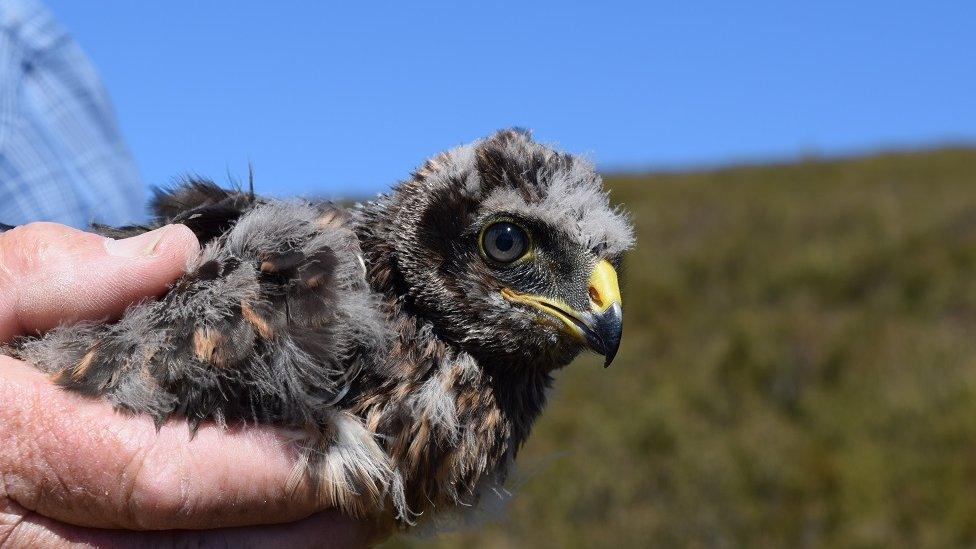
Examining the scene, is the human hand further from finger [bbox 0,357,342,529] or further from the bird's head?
the bird's head

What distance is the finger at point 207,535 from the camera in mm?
2756

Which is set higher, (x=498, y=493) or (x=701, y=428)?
(x=498, y=493)

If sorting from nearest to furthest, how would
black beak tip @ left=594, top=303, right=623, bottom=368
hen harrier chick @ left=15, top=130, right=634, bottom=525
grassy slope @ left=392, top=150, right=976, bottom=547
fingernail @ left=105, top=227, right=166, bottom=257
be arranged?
1. hen harrier chick @ left=15, top=130, right=634, bottom=525
2. fingernail @ left=105, top=227, right=166, bottom=257
3. black beak tip @ left=594, top=303, right=623, bottom=368
4. grassy slope @ left=392, top=150, right=976, bottom=547

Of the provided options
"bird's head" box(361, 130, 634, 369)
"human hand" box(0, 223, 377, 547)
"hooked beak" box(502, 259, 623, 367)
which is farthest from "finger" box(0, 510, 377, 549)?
"hooked beak" box(502, 259, 623, 367)

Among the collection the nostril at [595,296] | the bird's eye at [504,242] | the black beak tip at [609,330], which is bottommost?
the black beak tip at [609,330]

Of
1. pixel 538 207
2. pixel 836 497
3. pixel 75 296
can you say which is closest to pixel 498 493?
pixel 538 207

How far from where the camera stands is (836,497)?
12.0m

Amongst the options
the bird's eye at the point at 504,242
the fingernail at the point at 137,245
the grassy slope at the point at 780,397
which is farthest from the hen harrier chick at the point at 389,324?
the grassy slope at the point at 780,397

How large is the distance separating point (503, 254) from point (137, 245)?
1.28 metres

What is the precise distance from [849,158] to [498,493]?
30.5 meters

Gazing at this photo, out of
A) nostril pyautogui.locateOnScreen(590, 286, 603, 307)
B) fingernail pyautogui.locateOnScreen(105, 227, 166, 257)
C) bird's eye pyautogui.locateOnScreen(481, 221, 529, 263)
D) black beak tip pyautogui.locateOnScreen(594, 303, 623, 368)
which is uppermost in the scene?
bird's eye pyautogui.locateOnScreen(481, 221, 529, 263)

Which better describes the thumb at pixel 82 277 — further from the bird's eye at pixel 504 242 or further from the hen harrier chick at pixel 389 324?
the bird's eye at pixel 504 242

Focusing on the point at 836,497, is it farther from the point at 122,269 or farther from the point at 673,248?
the point at 122,269

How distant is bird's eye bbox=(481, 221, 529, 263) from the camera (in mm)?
3078
